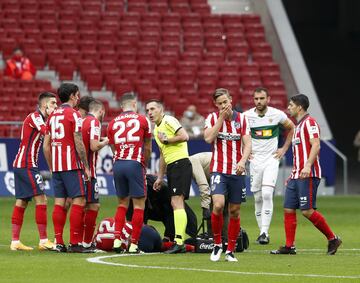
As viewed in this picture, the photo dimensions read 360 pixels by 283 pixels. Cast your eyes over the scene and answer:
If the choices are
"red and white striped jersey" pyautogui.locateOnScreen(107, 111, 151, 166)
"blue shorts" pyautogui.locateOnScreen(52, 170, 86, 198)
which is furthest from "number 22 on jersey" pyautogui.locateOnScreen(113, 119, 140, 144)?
"blue shorts" pyautogui.locateOnScreen(52, 170, 86, 198)

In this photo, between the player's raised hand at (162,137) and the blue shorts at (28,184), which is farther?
the blue shorts at (28,184)

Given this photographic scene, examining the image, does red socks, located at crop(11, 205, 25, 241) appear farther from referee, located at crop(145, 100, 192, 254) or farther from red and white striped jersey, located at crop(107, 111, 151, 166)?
referee, located at crop(145, 100, 192, 254)

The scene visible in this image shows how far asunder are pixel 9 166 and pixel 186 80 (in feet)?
25.4

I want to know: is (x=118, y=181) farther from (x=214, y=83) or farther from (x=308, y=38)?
(x=308, y=38)

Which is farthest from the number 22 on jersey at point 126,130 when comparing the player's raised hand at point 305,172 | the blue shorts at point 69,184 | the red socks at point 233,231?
the player's raised hand at point 305,172

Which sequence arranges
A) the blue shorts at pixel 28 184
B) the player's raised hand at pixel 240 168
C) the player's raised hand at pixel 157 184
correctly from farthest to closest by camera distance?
the blue shorts at pixel 28 184
the player's raised hand at pixel 157 184
the player's raised hand at pixel 240 168

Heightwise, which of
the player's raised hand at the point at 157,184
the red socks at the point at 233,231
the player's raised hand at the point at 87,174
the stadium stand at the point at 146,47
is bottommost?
the red socks at the point at 233,231

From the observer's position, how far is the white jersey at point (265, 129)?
1761cm

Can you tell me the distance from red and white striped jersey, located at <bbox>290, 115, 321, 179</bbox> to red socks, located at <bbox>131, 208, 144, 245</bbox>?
1.94 m

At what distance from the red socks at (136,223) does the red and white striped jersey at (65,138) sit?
0.90 metres

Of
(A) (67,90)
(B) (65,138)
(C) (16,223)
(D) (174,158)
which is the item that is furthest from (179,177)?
(C) (16,223)

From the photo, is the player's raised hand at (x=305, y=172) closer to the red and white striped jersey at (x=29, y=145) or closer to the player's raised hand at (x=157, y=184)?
the player's raised hand at (x=157, y=184)

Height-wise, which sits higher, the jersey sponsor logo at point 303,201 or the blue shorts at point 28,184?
the blue shorts at point 28,184

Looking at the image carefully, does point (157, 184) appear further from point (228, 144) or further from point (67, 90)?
point (67, 90)
